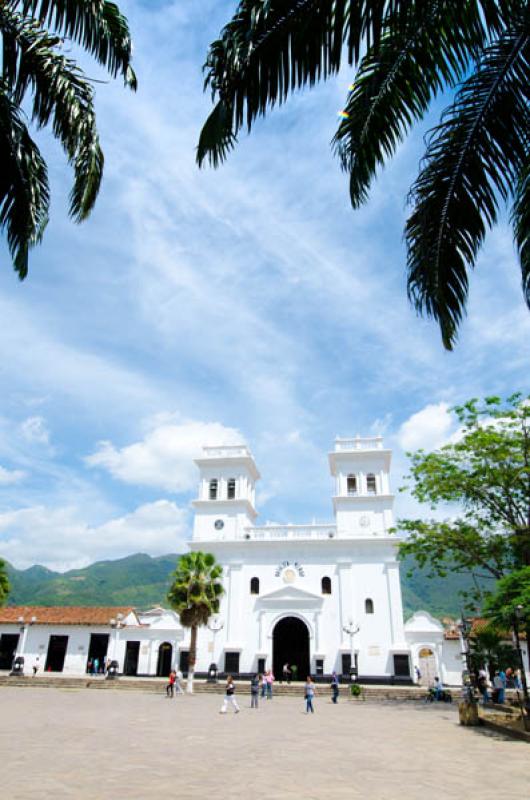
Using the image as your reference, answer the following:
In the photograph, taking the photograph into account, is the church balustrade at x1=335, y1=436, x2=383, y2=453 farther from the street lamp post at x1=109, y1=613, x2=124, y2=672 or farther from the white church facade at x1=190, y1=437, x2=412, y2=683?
the street lamp post at x1=109, y1=613, x2=124, y2=672

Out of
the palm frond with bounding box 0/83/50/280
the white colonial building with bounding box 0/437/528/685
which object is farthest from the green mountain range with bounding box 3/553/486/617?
the palm frond with bounding box 0/83/50/280

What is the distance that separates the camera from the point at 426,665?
34.3m

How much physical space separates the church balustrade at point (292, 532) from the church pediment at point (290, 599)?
330cm

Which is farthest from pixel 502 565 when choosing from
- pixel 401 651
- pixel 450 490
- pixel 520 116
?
A: pixel 520 116

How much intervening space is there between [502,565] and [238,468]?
2061 cm

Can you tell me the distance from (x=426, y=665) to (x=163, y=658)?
16455 mm

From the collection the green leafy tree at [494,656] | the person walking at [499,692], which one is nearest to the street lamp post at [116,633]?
the green leafy tree at [494,656]

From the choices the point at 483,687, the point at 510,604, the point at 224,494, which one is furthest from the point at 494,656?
the point at 510,604

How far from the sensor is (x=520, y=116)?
4.77m

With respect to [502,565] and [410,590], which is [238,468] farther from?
[410,590]

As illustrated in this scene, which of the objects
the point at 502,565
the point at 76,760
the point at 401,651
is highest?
the point at 502,565

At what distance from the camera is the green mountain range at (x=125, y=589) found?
125m

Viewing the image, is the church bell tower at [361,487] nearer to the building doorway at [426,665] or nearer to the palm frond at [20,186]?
the building doorway at [426,665]

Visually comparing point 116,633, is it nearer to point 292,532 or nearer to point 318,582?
point 292,532
